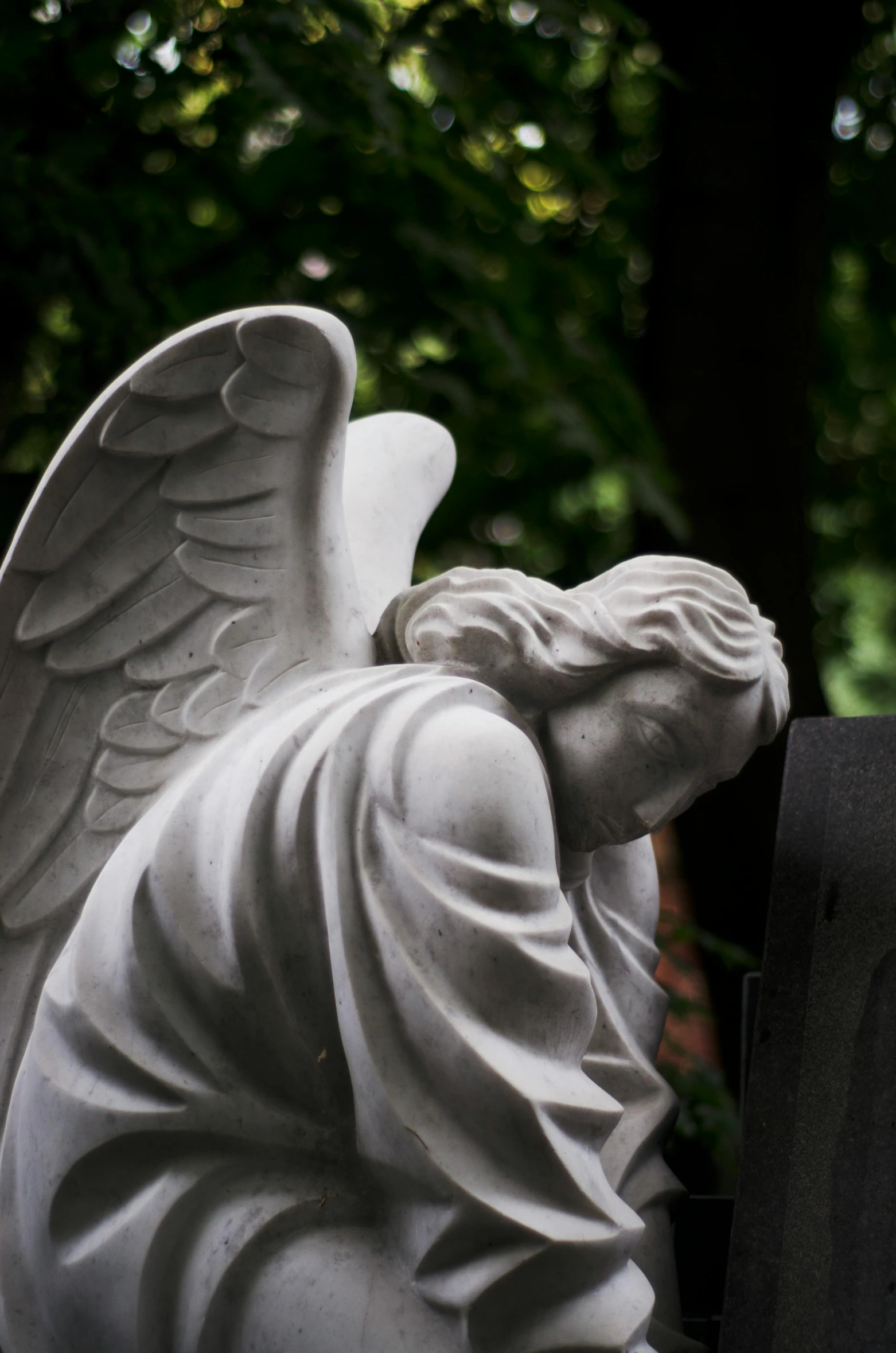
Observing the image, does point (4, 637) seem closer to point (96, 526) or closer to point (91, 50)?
point (96, 526)

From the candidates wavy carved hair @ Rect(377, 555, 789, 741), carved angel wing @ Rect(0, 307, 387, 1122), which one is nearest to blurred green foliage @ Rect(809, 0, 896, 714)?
wavy carved hair @ Rect(377, 555, 789, 741)

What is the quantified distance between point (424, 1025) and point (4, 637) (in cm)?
78

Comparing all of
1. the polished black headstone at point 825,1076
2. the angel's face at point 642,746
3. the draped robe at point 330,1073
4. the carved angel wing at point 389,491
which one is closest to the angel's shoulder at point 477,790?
the draped robe at point 330,1073

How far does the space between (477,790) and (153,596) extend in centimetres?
57

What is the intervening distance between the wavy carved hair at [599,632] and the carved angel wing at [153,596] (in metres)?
0.16

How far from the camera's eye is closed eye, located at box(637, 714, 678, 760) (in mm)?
1906

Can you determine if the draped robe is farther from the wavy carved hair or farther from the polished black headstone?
the polished black headstone

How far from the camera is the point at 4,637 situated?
204 cm

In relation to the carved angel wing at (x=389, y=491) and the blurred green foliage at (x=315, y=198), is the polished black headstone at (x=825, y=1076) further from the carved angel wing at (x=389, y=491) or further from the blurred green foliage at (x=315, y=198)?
the blurred green foliage at (x=315, y=198)

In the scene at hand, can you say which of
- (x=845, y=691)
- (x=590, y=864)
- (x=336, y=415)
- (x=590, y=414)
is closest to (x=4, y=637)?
(x=336, y=415)

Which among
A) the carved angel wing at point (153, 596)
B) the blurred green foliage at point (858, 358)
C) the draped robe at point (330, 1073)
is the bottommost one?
the blurred green foliage at point (858, 358)

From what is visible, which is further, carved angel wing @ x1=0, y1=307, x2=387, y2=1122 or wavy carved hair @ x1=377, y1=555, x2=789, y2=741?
carved angel wing @ x1=0, y1=307, x2=387, y2=1122

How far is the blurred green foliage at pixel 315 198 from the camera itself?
3.31m

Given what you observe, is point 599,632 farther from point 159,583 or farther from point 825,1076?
point 825,1076
